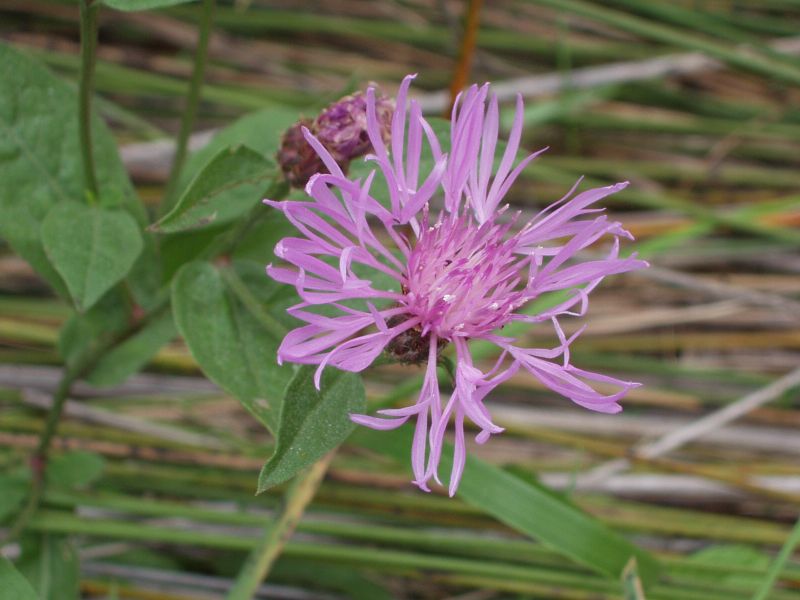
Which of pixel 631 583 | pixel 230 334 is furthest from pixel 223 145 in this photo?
pixel 631 583

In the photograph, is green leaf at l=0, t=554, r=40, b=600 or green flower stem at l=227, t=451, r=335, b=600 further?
green flower stem at l=227, t=451, r=335, b=600

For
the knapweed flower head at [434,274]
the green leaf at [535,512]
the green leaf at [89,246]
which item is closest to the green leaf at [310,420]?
the knapweed flower head at [434,274]

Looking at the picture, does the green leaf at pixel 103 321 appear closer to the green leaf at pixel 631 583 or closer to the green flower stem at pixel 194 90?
the green flower stem at pixel 194 90

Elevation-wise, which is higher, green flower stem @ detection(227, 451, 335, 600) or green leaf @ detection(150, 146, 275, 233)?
green leaf @ detection(150, 146, 275, 233)

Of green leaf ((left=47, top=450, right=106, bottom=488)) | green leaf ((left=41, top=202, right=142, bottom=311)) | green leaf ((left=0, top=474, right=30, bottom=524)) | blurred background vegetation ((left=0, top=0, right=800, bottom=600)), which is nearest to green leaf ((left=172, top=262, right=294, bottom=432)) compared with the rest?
green leaf ((left=41, top=202, right=142, bottom=311))

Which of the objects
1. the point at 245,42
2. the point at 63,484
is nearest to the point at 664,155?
the point at 245,42

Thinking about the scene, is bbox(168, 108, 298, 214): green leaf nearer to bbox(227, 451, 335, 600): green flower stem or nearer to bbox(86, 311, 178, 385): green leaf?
bbox(86, 311, 178, 385): green leaf

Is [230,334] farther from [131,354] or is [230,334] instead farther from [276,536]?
[276,536]
